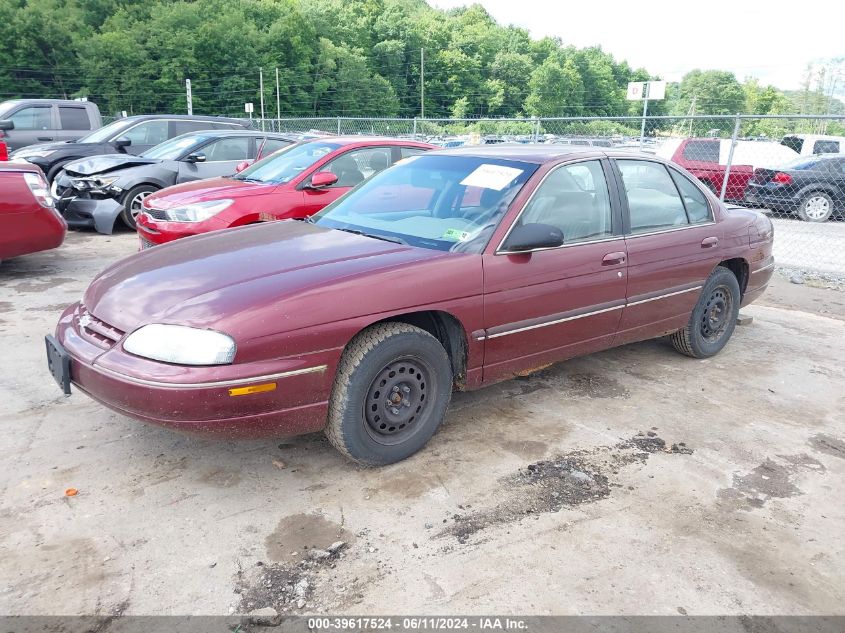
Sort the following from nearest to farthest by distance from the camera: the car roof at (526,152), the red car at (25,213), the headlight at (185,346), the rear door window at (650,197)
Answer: the headlight at (185,346) < the car roof at (526,152) < the rear door window at (650,197) < the red car at (25,213)

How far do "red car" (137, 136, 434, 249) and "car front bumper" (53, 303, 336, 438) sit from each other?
11.5 ft

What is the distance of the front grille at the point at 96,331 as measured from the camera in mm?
3012

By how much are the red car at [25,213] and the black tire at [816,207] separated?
43.5ft

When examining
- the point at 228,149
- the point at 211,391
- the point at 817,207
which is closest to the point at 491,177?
the point at 211,391

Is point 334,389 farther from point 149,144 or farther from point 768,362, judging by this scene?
point 149,144

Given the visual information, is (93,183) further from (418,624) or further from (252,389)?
(418,624)

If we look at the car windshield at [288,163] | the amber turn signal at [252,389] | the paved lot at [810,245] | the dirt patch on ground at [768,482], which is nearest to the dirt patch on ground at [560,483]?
the dirt patch on ground at [768,482]

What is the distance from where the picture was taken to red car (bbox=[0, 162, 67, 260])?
20.5ft

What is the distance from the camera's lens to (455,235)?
3635 mm

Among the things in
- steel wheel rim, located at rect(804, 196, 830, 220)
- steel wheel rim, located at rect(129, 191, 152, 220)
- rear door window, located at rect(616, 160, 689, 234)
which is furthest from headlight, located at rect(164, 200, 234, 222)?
steel wheel rim, located at rect(804, 196, 830, 220)

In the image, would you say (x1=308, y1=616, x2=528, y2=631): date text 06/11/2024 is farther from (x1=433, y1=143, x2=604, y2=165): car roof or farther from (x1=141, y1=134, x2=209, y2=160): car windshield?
(x1=141, y1=134, x2=209, y2=160): car windshield

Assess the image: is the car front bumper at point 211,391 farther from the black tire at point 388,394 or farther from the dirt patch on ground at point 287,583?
the dirt patch on ground at point 287,583

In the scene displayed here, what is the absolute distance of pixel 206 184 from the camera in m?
6.99

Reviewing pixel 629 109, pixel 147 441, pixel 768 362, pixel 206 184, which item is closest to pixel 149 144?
pixel 206 184
